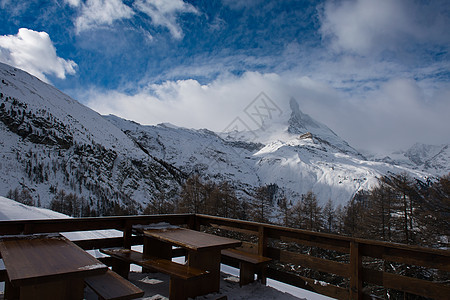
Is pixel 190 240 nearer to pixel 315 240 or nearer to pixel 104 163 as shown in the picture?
pixel 315 240

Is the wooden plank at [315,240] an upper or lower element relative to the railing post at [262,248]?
upper

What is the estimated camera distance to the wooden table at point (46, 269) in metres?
2.35

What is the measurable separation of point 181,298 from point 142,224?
1.95 meters

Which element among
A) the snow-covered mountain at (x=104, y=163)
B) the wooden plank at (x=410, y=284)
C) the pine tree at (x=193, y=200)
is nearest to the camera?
the wooden plank at (x=410, y=284)

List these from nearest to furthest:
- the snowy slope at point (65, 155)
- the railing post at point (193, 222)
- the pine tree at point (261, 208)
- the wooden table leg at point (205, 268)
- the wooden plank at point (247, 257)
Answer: the wooden table leg at point (205, 268)
the wooden plank at point (247, 257)
the railing post at point (193, 222)
the pine tree at point (261, 208)
the snowy slope at point (65, 155)

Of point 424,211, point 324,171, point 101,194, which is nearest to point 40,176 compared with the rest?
point 101,194

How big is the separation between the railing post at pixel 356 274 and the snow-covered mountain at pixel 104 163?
264ft

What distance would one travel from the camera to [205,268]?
407 cm

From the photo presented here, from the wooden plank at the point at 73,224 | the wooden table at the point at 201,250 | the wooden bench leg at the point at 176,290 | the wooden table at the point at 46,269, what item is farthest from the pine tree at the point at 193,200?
the wooden table at the point at 46,269

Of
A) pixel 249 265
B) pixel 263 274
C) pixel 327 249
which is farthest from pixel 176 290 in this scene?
pixel 327 249

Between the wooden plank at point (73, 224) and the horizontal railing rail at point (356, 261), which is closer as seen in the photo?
the horizontal railing rail at point (356, 261)

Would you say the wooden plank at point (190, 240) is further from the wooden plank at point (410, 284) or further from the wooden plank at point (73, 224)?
the wooden plank at point (410, 284)

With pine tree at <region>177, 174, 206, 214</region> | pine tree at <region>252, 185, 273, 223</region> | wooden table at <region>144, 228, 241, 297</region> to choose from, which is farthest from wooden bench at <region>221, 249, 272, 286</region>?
pine tree at <region>177, 174, 206, 214</region>

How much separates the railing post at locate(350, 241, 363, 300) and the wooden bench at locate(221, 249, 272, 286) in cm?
128
